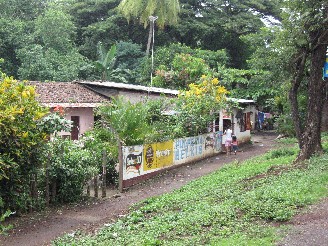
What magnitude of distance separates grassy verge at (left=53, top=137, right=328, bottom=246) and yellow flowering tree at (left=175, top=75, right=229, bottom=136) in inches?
340

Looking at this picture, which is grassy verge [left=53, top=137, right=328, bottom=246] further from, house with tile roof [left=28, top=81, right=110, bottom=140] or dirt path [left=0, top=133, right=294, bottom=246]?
house with tile roof [left=28, top=81, right=110, bottom=140]

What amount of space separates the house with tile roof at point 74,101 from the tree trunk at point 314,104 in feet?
38.2

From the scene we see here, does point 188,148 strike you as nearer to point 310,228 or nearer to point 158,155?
point 158,155

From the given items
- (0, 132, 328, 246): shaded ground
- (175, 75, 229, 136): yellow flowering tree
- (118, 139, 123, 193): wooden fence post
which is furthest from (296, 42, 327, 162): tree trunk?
(175, 75, 229, 136): yellow flowering tree

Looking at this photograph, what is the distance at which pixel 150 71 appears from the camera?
111 feet

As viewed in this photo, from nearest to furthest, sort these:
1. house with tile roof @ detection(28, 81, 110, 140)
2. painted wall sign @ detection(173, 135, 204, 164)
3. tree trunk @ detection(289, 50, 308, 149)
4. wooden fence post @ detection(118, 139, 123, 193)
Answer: tree trunk @ detection(289, 50, 308, 149), wooden fence post @ detection(118, 139, 123, 193), painted wall sign @ detection(173, 135, 204, 164), house with tile roof @ detection(28, 81, 110, 140)

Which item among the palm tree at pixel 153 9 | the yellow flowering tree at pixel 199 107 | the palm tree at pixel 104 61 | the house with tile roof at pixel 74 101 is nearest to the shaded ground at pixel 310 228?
the yellow flowering tree at pixel 199 107

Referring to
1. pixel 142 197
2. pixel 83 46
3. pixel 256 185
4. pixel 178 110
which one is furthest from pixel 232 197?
pixel 83 46

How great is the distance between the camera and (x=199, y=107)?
2212 centimetres

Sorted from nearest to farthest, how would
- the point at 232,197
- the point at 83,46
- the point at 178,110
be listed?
1. the point at 232,197
2. the point at 178,110
3. the point at 83,46

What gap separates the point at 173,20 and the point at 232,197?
2552 centimetres

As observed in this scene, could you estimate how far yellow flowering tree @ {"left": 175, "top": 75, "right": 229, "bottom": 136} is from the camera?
21.5 meters

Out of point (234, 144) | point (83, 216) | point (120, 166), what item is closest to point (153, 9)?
point (234, 144)

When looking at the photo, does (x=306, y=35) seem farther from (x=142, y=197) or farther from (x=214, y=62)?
(x=214, y=62)
